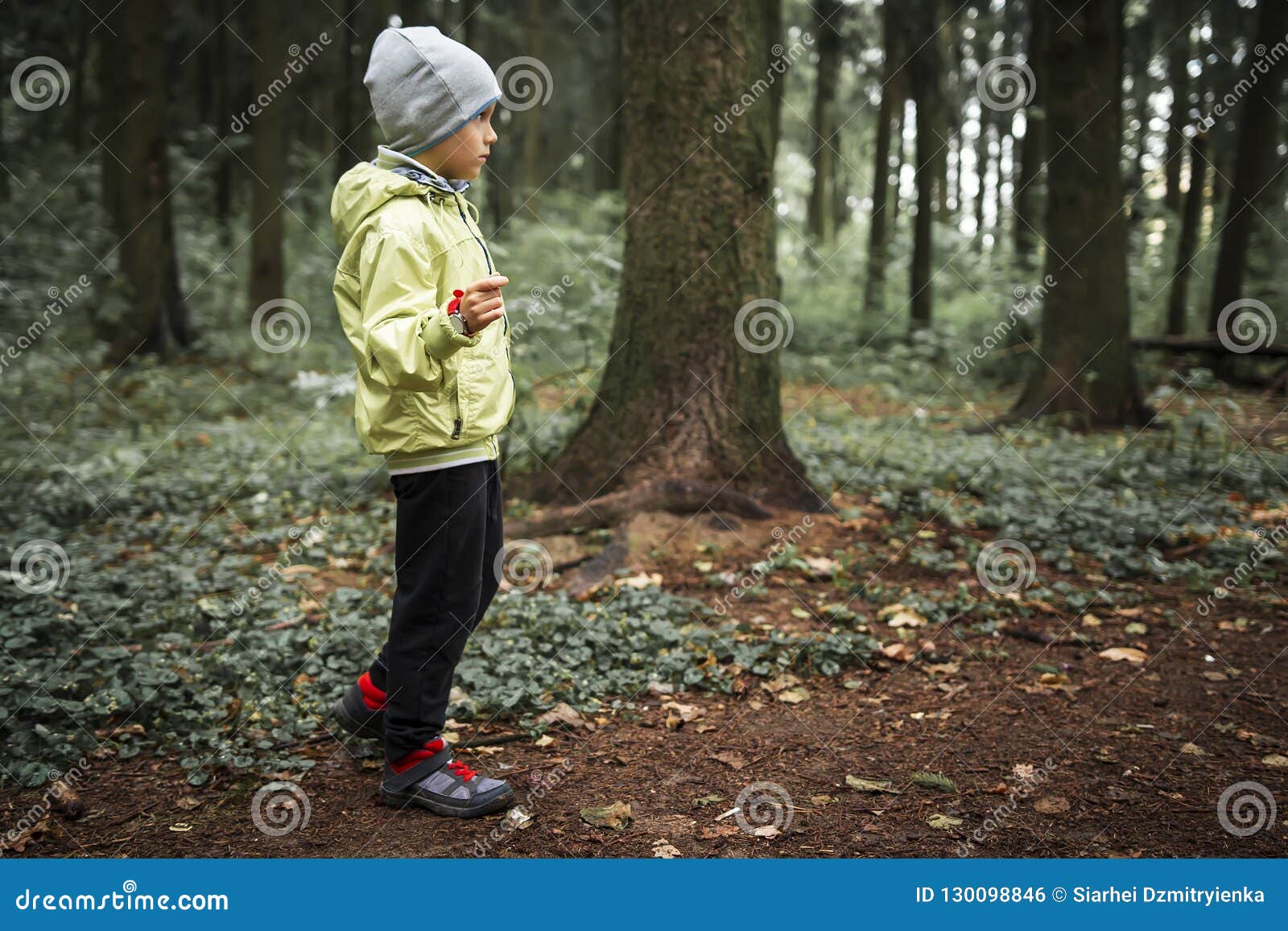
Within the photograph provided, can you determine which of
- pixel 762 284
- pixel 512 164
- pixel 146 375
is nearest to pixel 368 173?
pixel 762 284

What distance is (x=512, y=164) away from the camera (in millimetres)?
26656

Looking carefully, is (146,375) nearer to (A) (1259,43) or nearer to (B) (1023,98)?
(B) (1023,98)

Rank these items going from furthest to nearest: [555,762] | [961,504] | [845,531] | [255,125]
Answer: [255,125] < [961,504] < [845,531] < [555,762]

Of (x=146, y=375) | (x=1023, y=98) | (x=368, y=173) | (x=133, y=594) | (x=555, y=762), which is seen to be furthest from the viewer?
(x=1023, y=98)

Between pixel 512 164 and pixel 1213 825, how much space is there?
25965mm
